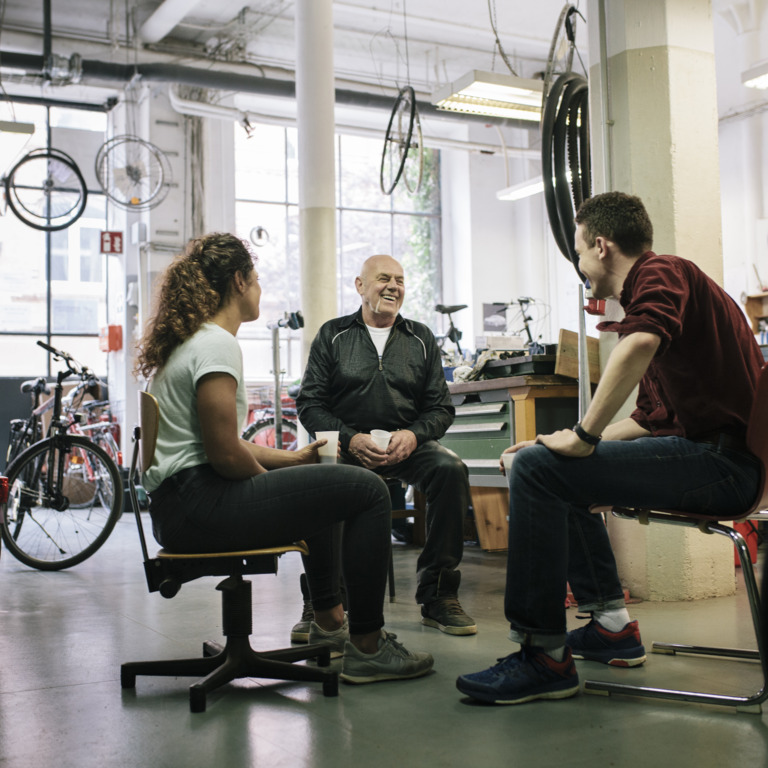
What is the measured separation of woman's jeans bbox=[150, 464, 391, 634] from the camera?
2076 mm

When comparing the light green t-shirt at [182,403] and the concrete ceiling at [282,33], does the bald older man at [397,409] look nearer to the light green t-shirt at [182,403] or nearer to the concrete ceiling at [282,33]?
the light green t-shirt at [182,403]

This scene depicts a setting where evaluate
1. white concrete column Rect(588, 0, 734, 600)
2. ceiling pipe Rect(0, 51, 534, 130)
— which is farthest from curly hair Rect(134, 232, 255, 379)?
ceiling pipe Rect(0, 51, 534, 130)

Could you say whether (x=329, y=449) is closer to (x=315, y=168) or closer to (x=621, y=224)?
(x=621, y=224)

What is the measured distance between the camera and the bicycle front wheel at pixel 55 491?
4.56 m

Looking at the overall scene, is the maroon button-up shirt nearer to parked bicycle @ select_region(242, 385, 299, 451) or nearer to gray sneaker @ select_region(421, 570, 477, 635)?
gray sneaker @ select_region(421, 570, 477, 635)

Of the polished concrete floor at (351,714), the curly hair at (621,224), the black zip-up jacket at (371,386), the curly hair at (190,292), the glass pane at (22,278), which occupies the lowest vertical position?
the polished concrete floor at (351,714)

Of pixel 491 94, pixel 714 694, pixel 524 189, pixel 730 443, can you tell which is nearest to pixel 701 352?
pixel 730 443

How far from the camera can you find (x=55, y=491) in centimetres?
462

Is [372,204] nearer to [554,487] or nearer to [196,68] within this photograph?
[196,68]

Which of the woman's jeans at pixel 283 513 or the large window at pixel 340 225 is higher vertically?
the large window at pixel 340 225

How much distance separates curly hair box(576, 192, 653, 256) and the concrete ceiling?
744 cm

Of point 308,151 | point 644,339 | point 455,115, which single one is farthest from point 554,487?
point 455,115

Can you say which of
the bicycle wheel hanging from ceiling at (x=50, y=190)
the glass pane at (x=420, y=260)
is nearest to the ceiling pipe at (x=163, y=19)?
the bicycle wheel hanging from ceiling at (x=50, y=190)

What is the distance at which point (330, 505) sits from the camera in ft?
6.98
